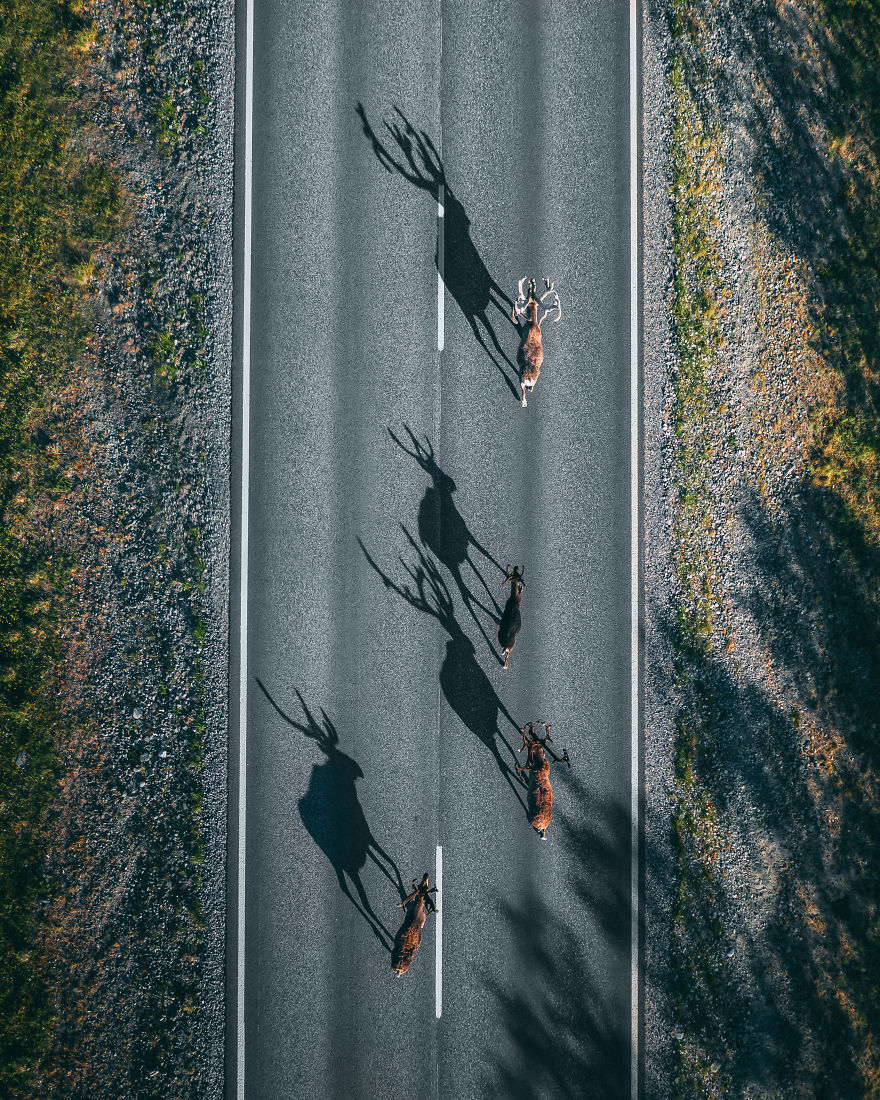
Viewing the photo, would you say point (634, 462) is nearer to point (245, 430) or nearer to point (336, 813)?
point (245, 430)

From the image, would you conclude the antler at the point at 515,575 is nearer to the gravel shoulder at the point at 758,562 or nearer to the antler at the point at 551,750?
the gravel shoulder at the point at 758,562

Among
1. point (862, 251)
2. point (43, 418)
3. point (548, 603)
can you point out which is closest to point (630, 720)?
point (548, 603)

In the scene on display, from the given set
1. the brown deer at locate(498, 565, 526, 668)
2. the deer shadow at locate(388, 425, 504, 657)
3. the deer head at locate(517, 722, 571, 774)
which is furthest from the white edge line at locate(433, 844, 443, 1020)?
the deer shadow at locate(388, 425, 504, 657)

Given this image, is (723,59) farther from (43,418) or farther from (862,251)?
(43,418)

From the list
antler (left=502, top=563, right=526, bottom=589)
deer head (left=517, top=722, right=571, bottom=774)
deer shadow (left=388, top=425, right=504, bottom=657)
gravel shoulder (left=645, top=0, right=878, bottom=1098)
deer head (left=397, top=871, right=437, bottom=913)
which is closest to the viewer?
deer head (left=397, top=871, right=437, bottom=913)

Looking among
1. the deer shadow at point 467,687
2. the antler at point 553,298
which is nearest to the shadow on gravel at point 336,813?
the deer shadow at point 467,687

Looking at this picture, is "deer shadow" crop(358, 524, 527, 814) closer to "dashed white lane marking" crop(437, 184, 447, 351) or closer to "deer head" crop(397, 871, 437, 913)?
"deer head" crop(397, 871, 437, 913)

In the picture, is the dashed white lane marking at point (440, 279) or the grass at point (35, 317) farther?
the dashed white lane marking at point (440, 279)
